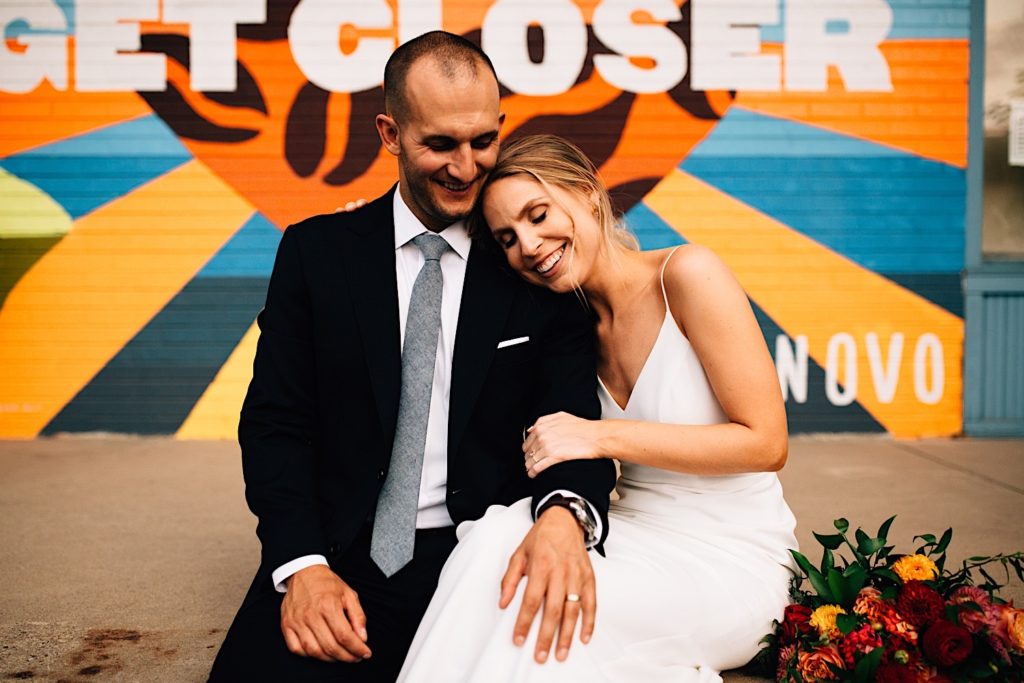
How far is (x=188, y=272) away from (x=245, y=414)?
4.53 m

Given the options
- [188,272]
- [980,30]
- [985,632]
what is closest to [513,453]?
[985,632]

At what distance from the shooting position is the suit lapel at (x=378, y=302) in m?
2.11

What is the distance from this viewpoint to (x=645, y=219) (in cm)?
636

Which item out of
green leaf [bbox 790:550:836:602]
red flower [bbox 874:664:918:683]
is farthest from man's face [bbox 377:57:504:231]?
red flower [bbox 874:664:918:683]

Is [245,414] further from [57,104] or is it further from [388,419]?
[57,104]

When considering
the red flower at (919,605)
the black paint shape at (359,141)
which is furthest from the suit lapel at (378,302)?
the black paint shape at (359,141)

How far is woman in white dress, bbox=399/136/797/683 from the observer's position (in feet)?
5.72

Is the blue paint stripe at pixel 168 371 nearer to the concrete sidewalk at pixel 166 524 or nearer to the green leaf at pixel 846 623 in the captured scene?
the concrete sidewalk at pixel 166 524

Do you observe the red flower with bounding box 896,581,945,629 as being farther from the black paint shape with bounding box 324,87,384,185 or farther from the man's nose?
the black paint shape with bounding box 324,87,384,185

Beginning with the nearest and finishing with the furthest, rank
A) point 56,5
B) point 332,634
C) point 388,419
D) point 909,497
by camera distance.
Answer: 1. point 332,634
2. point 388,419
3. point 909,497
4. point 56,5

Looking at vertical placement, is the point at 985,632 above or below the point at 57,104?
below

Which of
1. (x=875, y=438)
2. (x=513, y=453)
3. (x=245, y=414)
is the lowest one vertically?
(x=875, y=438)

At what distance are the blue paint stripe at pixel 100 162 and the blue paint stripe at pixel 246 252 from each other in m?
0.69

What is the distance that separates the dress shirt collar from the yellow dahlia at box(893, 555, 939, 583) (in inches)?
52.9
